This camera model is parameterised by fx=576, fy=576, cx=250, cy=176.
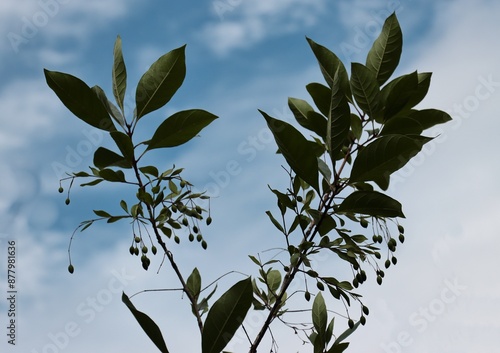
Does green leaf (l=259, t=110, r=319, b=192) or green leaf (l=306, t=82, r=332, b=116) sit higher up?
green leaf (l=306, t=82, r=332, b=116)

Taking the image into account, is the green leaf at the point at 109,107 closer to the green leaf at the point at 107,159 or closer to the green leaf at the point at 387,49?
the green leaf at the point at 107,159

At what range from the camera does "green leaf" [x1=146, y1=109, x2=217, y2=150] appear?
1.95m

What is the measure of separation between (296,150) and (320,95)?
0.30 meters

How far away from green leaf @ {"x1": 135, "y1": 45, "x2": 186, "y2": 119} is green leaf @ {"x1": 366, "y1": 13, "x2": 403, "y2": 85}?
651 mm

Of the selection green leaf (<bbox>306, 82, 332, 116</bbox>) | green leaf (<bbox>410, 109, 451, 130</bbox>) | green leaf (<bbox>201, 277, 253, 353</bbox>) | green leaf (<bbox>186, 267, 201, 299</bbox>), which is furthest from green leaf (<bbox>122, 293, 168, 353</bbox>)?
green leaf (<bbox>410, 109, 451, 130</bbox>)

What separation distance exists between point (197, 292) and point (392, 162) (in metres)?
0.84

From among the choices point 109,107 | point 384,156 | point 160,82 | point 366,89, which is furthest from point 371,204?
point 109,107

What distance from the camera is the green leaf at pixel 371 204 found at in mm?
1762

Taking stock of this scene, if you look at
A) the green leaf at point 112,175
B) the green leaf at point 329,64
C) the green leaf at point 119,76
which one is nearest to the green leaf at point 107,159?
the green leaf at point 112,175

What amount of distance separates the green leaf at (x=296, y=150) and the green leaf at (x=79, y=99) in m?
0.59

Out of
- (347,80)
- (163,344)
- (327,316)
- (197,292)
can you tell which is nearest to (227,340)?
(163,344)

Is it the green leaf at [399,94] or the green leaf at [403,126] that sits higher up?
the green leaf at [399,94]

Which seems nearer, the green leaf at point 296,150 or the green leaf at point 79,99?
the green leaf at point 296,150

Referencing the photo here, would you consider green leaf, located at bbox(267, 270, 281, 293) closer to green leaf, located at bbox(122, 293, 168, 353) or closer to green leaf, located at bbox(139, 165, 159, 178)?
green leaf, located at bbox(139, 165, 159, 178)
